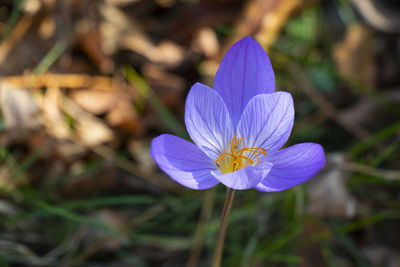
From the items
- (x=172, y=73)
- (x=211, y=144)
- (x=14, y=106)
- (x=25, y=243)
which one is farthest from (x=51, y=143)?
(x=211, y=144)

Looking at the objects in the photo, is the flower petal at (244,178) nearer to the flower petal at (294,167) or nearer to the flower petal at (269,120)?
the flower petal at (294,167)

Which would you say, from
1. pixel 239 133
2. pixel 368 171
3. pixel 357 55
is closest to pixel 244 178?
pixel 239 133

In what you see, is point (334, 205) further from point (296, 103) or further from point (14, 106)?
point (14, 106)

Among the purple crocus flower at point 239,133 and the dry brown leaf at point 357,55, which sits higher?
the dry brown leaf at point 357,55

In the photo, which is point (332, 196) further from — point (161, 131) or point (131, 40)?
point (131, 40)

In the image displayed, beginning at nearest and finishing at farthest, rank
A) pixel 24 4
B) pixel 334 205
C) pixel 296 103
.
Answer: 1. pixel 334 205
2. pixel 24 4
3. pixel 296 103

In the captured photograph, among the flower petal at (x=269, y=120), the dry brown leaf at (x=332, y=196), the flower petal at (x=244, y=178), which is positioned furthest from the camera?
the dry brown leaf at (x=332, y=196)

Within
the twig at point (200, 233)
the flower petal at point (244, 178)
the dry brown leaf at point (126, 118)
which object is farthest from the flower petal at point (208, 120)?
the dry brown leaf at point (126, 118)
